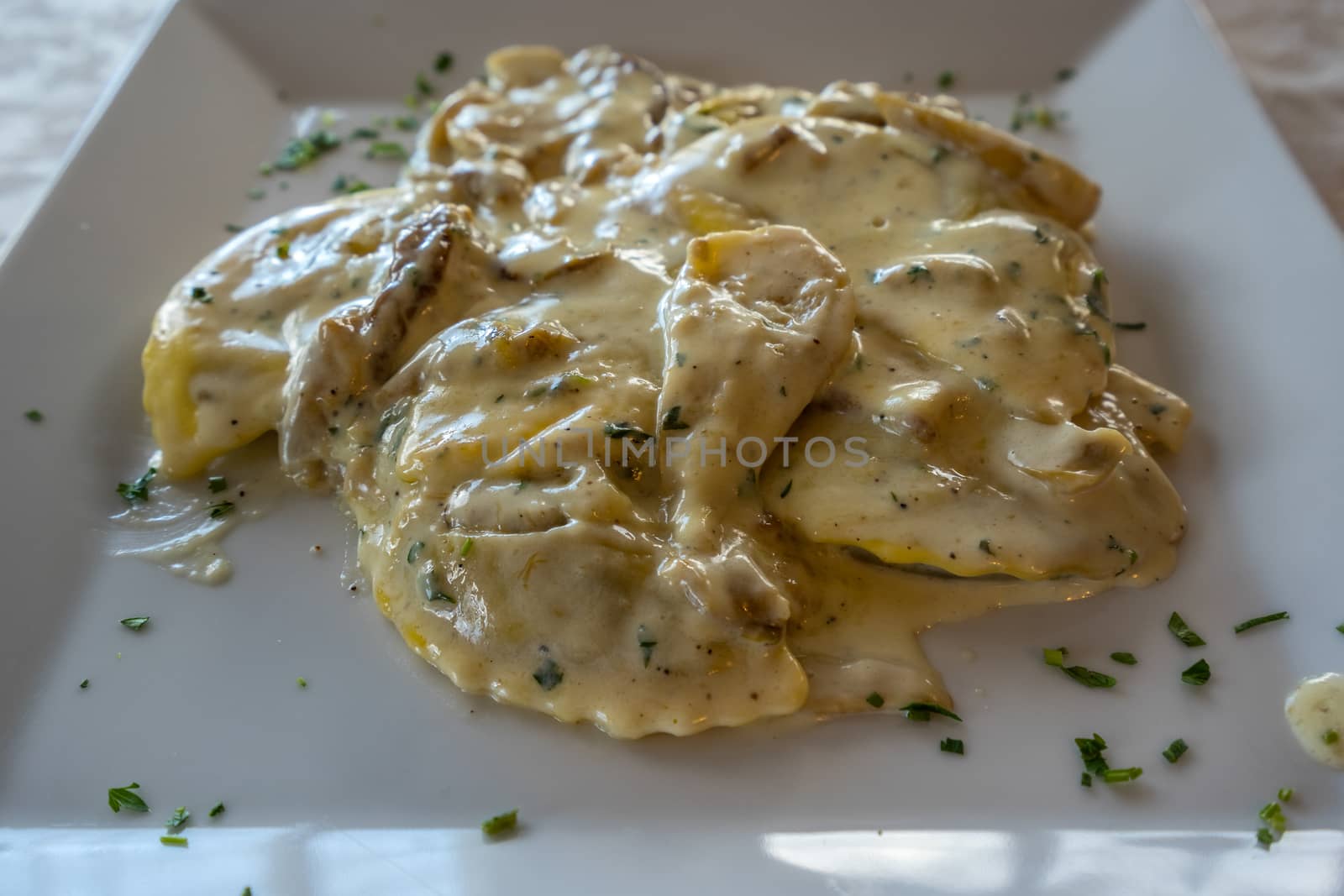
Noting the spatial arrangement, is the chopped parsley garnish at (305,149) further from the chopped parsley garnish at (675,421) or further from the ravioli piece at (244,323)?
the chopped parsley garnish at (675,421)

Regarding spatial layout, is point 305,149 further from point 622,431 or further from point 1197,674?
point 1197,674

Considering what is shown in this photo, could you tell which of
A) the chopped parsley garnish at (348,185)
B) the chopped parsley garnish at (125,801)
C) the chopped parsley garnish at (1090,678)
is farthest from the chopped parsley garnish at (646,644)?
the chopped parsley garnish at (348,185)

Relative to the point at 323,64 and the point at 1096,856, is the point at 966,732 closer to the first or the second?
the point at 1096,856

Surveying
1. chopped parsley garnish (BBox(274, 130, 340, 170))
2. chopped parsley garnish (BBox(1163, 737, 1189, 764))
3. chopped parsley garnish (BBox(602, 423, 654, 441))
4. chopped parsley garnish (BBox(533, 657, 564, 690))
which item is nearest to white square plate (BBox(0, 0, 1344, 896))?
chopped parsley garnish (BBox(1163, 737, 1189, 764))

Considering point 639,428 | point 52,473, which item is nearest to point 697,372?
point 639,428

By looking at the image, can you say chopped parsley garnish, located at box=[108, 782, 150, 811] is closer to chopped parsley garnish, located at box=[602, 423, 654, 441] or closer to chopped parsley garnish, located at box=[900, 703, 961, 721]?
chopped parsley garnish, located at box=[602, 423, 654, 441]

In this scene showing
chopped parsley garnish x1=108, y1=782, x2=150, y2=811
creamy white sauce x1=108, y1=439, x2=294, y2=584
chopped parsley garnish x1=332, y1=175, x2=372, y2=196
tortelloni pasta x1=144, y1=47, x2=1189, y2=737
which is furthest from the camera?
chopped parsley garnish x1=332, y1=175, x2=372, y2=196
